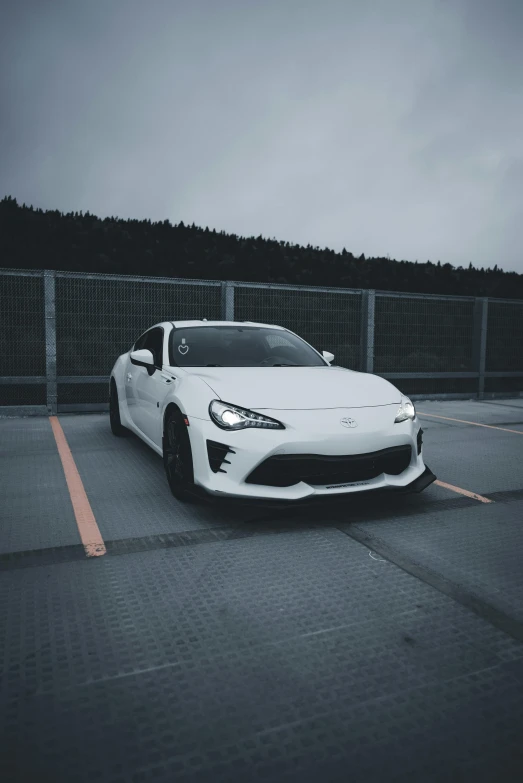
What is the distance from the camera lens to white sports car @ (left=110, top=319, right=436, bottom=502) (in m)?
3.40

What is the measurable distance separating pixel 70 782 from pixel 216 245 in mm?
18821

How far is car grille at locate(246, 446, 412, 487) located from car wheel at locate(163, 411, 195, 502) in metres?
0.53

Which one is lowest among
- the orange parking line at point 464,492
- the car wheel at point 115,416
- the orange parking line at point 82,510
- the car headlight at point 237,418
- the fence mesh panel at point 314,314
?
the orange parking line at point 82,510

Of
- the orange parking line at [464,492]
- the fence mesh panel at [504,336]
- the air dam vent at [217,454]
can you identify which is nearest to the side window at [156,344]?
the air dam vent at [217,454]

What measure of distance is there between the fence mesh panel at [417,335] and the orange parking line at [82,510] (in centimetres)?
653

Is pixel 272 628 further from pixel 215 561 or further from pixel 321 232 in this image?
pixel 321 232

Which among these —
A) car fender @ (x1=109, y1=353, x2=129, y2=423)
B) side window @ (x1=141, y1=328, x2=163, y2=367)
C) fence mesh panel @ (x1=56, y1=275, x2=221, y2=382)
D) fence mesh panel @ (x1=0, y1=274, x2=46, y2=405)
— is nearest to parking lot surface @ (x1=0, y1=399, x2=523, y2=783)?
side window @ (x1=141, y1=328, x2=163, y2=367)

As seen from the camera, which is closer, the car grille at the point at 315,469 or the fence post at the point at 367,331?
the car grille at the point at 315,469

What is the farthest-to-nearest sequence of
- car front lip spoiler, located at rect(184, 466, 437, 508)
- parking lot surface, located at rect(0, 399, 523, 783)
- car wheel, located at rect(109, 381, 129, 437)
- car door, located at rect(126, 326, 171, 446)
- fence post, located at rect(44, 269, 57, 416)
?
fence post, located at rect(44, 269, 57, 416)
car wheel, located at rect(109, 381, 129, 437)
car door, located at rect(126, 326, 171, 446)
car front lip spoiler, located at rect(184, 466, 437, 508)
parking lot surface, located at rect(0, 399, 523, 783)

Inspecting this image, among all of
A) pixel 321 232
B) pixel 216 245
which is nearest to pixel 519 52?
pixel 216 245

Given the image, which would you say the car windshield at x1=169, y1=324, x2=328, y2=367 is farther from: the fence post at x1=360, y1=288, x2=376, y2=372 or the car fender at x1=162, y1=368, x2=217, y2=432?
the fence post at x1=360, y1=288, x2=376, y2=372

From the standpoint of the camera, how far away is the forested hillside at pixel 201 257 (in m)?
17.3

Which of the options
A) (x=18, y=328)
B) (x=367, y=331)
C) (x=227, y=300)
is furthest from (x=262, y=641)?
(x=367, y=331)

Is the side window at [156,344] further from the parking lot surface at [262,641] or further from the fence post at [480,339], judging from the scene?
the fence post at [480,339]
